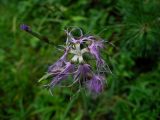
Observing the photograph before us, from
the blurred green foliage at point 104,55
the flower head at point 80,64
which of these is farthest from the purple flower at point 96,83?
the blurred green foliage at point 104,55

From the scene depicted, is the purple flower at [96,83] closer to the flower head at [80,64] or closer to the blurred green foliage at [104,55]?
the flower head at [80,64]

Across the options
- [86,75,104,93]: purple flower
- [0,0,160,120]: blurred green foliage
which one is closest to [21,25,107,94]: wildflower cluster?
[86,75,104,93]: purple flower

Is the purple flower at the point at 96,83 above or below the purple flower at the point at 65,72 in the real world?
below

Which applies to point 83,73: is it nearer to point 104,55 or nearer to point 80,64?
point 80,64

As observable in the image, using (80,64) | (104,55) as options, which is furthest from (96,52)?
(104,55)

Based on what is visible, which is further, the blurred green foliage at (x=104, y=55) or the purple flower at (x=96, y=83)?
the blurred green foliage at (x=104, y=55)

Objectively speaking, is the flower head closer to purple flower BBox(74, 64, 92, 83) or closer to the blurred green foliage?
purple flower BBox(74, 64, 92, 83)

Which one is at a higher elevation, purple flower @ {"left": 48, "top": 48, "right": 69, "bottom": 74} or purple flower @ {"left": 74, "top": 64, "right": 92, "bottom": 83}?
purple flower @ {"left": 48, "top": 48, "right": 69, "bottom": 74}

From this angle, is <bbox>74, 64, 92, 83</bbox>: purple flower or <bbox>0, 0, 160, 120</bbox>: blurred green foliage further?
<bbox>0, 0, 160, 120</bbox>: blurred green foliage

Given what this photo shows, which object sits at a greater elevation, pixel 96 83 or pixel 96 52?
pixel 96 52
